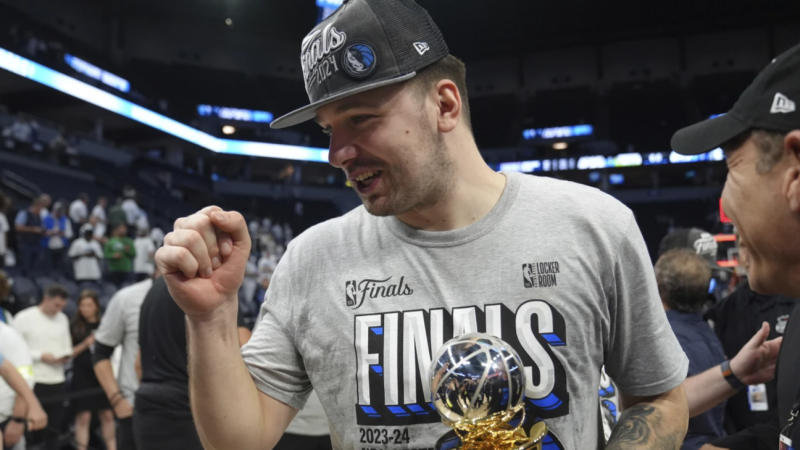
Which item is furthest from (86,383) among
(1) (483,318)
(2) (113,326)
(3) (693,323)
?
(1) (483,318)

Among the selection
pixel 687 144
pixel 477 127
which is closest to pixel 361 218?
pixel 687 144

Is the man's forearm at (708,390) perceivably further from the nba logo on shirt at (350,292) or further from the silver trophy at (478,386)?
the silver trophy at (478,386)

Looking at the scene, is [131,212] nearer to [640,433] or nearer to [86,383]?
[86,383]

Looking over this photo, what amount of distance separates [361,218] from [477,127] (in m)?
25.3

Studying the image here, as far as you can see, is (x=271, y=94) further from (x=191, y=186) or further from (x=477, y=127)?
(x=477, y=127)

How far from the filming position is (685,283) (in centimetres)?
268

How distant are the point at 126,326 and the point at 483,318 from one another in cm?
339

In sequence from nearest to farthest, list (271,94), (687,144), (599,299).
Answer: (687,144), (599,299), (271,94)

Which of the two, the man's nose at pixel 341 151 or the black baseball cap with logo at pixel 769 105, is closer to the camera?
the black baseball cap with logo at pixel 769 105

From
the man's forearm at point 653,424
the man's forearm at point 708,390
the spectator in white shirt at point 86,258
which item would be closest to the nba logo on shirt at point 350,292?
the man's forearm at point 653,424

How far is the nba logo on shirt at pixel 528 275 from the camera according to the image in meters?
1.32

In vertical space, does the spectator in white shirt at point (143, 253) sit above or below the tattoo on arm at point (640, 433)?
above

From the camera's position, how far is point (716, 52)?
21203mm

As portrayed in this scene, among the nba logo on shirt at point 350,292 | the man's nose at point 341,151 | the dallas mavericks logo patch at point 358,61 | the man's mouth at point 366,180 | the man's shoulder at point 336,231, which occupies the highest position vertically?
the dallas mavericks logo patch at point 358,61
